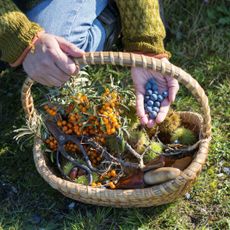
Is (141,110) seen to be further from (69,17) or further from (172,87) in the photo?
(69,17)

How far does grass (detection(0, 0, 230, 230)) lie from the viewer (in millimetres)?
1970

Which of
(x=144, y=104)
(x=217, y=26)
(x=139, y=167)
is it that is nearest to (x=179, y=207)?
(x=139, y=167)

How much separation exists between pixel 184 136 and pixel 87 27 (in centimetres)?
56

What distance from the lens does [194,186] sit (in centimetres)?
204

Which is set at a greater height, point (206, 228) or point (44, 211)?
point (44, 211)

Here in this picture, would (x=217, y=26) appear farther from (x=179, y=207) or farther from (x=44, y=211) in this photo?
(x=44, y=211)

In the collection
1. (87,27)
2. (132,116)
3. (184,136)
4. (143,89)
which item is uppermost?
(87,27)

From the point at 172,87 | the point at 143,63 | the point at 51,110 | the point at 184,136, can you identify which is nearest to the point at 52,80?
the point at 51,110

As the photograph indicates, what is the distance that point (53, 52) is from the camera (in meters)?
1.67

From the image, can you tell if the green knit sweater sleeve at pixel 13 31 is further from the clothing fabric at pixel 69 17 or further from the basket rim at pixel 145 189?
the basket rim at pixel 145 189

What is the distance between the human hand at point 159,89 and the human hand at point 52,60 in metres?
0.26

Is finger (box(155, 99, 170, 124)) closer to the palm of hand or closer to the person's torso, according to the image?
the palm of hand

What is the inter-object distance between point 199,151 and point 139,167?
22cm

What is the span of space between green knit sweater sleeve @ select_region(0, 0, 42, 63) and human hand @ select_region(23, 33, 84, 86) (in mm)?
39
